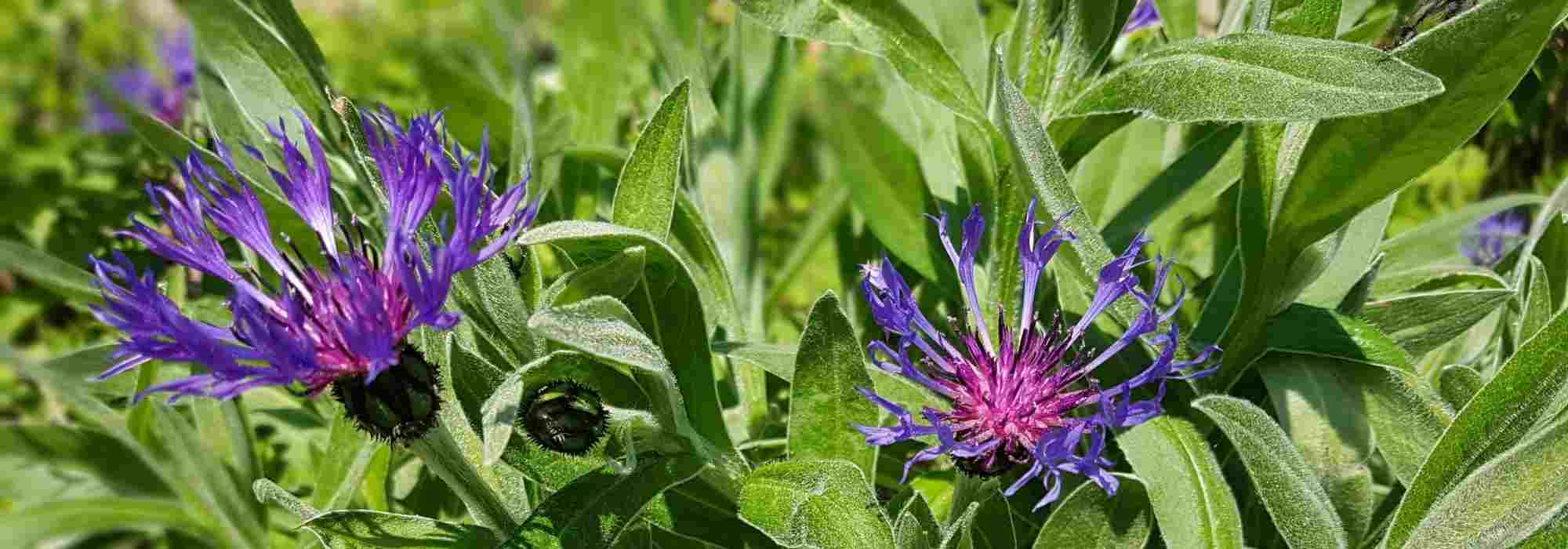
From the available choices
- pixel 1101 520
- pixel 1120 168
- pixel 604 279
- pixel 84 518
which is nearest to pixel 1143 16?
pixel 1120 168

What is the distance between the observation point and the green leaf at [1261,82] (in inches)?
41.3

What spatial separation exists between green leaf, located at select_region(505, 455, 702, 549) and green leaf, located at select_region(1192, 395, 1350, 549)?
0.47 meters

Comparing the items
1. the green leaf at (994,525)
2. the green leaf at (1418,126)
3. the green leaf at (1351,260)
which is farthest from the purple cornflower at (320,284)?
the green leaf at (1351,260)

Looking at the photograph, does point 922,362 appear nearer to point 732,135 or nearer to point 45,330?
point 732,135

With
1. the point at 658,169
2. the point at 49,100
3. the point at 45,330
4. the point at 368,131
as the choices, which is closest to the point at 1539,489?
the point at 658,169

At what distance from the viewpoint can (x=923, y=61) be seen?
1.37 metres

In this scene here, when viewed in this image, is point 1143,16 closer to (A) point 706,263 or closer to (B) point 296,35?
(A) point 706,263

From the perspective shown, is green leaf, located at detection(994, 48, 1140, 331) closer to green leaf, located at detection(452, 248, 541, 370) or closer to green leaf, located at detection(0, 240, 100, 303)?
green leaf, located at detection(452, 248, 541, 370)

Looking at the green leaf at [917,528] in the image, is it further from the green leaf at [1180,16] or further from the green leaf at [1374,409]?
the green leaf at [1180,16]

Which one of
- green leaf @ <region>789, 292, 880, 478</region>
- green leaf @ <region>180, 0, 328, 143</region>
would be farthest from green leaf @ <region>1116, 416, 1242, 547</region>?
green leaf @ <region>180, 0, 328, 143</region>

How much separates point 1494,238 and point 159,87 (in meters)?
2.66

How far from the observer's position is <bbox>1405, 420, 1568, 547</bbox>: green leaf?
109 centimetres

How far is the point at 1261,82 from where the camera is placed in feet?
3.67

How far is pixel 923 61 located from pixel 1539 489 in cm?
69
